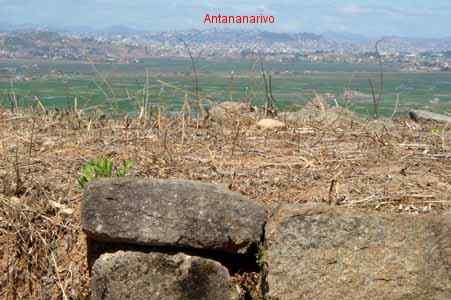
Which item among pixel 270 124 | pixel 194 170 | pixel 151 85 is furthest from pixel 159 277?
pixel 151 85

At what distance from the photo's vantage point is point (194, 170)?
4.44 metres

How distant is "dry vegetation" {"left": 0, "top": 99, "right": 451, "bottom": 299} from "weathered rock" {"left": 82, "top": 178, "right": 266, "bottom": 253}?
385mm

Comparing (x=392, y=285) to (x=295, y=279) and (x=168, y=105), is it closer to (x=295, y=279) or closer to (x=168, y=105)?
(x=295, y=279)

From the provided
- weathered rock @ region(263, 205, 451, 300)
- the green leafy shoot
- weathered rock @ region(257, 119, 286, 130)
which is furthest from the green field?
weathered rock @ region(263, 205, 451, 300)

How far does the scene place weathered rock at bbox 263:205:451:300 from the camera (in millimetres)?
3490

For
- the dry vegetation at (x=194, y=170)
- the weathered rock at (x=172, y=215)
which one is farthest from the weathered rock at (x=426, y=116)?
the weathered rock at (x=172, y=215)

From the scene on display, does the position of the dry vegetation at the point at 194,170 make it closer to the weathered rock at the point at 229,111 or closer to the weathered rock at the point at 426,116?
the weathered rock at the point at 229,111

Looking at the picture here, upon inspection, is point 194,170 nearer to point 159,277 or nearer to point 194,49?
point 159,277

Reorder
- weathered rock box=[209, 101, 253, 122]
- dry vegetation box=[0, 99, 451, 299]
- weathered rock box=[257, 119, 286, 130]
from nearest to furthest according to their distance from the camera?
dry vegetation box=[0, 99, 451, 299]
weathered rock box=[257, 119, 286, 130]
weathered rock box=[209, 101, 253, 122]

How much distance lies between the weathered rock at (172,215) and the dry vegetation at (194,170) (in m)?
0.38

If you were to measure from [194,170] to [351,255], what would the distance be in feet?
4.32

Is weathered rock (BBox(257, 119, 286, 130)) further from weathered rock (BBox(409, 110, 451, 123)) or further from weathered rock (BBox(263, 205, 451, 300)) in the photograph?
weathered rock (BBox(263, 205, 451, 300))

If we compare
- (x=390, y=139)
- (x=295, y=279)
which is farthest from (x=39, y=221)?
(x=390, y=139)

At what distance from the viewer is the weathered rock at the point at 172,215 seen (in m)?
3.66
